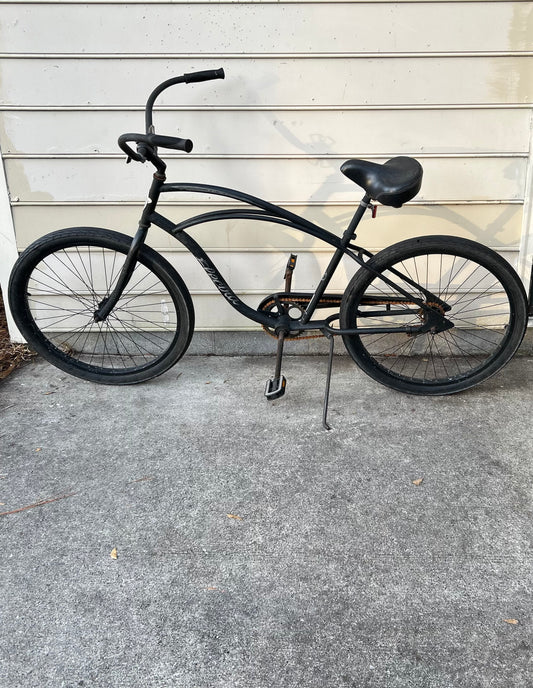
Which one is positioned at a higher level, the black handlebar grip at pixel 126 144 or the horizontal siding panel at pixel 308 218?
the black handlebar grip at pixel 126 144

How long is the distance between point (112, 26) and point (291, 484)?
6.99 feet

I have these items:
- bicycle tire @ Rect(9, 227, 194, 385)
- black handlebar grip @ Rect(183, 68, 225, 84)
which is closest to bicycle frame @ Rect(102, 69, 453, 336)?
black handlebar grip @ Rect(183, 68, 225, 84)

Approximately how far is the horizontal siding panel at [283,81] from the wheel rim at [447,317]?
77cm

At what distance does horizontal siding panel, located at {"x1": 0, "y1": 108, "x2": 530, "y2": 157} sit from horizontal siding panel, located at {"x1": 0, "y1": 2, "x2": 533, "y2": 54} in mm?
274

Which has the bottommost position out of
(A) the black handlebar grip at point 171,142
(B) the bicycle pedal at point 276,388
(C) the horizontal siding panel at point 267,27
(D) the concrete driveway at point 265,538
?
(D) the concrete driveway at point 265,538

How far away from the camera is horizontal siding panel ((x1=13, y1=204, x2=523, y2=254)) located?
267 cm

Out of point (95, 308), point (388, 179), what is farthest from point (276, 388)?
point (95, 308)

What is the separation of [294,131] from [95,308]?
4.42 ft

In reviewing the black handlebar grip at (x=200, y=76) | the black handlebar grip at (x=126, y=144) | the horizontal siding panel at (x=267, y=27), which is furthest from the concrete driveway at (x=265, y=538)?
the horizontal siding panel at (x=267, y=27)

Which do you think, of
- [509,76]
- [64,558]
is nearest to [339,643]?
[64,558]

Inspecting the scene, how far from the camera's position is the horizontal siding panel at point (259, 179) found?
8.54 feet

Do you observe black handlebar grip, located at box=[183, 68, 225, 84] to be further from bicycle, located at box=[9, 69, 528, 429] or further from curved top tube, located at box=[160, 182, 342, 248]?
curved top tube, located at box=[160, 182, 342, 248]

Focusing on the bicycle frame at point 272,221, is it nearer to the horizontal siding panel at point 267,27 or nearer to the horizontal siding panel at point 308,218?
the horizontal siding panel at point 308,218

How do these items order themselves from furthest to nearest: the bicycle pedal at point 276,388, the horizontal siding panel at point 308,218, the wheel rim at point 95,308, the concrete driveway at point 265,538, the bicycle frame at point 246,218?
the wheel rim at point 95,308 → the horizontal siding panel at point 308,218 → the bicycle pedal at point 276,388 → the bicycle frame at point 246,218 → the concrete driveway at point 265,538
